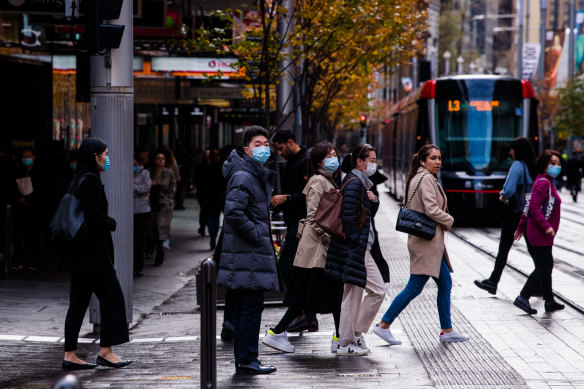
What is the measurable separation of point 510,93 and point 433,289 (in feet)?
40.3

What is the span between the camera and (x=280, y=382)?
744 centimetres

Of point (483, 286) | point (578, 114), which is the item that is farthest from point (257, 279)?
point (578, 114)

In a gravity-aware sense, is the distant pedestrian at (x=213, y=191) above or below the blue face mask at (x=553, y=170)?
below

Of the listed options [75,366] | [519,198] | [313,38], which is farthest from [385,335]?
[313,38]

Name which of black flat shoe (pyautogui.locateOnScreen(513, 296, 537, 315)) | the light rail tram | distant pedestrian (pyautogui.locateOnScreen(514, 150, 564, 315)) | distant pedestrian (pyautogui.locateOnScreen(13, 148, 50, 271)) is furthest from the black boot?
the light rail tram

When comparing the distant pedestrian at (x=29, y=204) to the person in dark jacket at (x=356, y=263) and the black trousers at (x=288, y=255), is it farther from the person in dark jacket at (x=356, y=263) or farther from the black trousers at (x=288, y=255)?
the person in dark jacket at (x=356, y=263)

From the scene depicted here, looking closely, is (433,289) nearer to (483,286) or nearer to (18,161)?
(483,286)

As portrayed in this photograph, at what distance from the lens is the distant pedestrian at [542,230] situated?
35.1 feet

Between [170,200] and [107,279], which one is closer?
[107,279]

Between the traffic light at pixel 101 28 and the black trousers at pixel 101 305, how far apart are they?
230 centimetres

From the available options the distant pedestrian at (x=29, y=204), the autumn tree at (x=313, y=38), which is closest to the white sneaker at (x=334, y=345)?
the autumn tree at (x=313, y=38)

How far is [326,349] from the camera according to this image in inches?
347

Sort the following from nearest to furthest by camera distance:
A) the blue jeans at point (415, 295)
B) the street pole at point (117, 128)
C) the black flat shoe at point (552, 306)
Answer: the blue jeans at point (415, 295) → the street pole at point (117, 128) → the black flat shoe at point (552, 306)

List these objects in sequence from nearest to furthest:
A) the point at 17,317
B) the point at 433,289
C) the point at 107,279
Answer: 1. the point at 107,279
2. the point at 17,317
3. the point at 433,289
